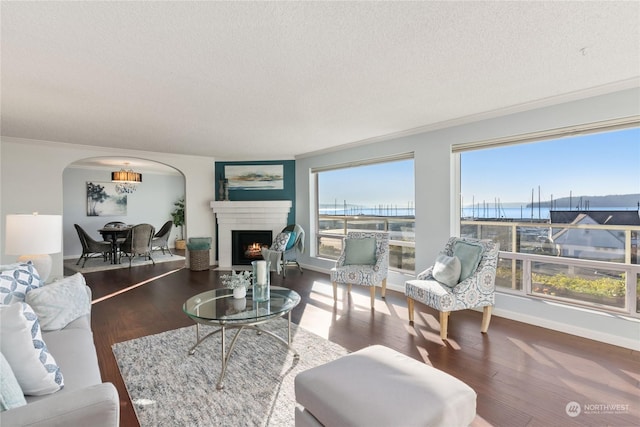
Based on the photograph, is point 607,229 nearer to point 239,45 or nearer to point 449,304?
point 449,304

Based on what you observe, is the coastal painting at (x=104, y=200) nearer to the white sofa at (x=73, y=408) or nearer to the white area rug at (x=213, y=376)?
the white area rug at (x=213, y=376)

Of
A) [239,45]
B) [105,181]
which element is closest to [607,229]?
[239,45]

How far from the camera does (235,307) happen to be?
8.77 feet

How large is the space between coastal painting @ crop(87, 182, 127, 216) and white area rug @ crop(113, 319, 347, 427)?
6.82 metres

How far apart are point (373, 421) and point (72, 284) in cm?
237

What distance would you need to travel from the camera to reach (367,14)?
178 cm

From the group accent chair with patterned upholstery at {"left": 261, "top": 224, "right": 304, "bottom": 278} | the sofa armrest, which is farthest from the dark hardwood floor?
accent chair with patterned upholstery at {"left": 261, "top": 224, "right": 304, "bottom": 278}

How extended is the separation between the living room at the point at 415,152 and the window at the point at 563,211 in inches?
7.5

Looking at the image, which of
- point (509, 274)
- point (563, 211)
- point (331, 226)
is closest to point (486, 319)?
point (509, 274)

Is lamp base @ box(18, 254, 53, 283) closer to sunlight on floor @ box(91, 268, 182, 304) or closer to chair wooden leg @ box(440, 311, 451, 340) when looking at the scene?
sunlight on floor @ box(91, 268, 182, 304)

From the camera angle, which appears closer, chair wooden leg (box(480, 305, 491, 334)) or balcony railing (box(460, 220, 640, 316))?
balcony railing (box(460, 220, 640, 316))

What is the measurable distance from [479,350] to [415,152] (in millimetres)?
2648

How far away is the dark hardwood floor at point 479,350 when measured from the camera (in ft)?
6.51

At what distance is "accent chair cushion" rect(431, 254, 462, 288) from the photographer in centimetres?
322
